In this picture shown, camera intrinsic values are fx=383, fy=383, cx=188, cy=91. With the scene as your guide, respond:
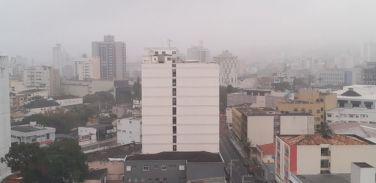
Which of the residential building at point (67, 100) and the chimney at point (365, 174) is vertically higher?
the chimney at point (365, 174)

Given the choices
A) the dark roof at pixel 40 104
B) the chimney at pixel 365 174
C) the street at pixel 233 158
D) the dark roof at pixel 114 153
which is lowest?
the street at pixel 233 158

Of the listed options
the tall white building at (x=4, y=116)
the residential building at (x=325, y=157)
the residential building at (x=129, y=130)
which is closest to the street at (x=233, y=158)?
the residential building at (x=325, y=157)

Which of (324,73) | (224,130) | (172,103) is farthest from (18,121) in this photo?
(324,73)

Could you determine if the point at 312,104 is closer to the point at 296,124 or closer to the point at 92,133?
the point at 296,124

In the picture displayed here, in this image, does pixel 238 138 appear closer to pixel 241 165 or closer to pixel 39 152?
pixel 241 165

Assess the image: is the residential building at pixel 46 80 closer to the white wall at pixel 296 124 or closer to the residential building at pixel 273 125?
the residential building at pixel 273 125

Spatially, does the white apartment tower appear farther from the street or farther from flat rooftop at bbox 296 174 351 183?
flat rooftop at bbox 296 174 351 183
